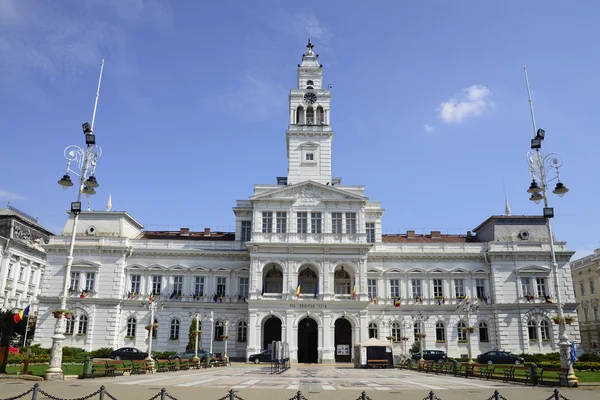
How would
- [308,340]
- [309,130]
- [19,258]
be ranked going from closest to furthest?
1. [308,340]
2. [309,130]
3. [19,258]

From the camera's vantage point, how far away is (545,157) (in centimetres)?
2677

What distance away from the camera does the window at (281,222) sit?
51.2 m

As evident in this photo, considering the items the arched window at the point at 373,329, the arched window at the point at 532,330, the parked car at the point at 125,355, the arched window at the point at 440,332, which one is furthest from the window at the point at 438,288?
the parked car at the point at 125,355

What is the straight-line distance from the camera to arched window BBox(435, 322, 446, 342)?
→ 169ft

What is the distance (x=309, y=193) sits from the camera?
5188 cm

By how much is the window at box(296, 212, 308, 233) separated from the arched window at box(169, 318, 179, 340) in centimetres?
1628

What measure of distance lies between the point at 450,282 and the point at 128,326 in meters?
35.0

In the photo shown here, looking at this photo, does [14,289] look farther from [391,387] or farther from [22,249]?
[391,387]

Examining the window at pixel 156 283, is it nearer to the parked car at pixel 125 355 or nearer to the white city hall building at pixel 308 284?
the white city hall building at pixel 308 284

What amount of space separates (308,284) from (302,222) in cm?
689

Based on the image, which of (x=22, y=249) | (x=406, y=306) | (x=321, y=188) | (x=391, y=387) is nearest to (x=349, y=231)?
(x=321, y=188)

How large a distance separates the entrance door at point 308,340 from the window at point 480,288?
58.7 feet

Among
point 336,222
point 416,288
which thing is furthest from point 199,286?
point 416,288

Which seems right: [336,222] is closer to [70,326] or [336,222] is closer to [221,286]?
[221,286]
